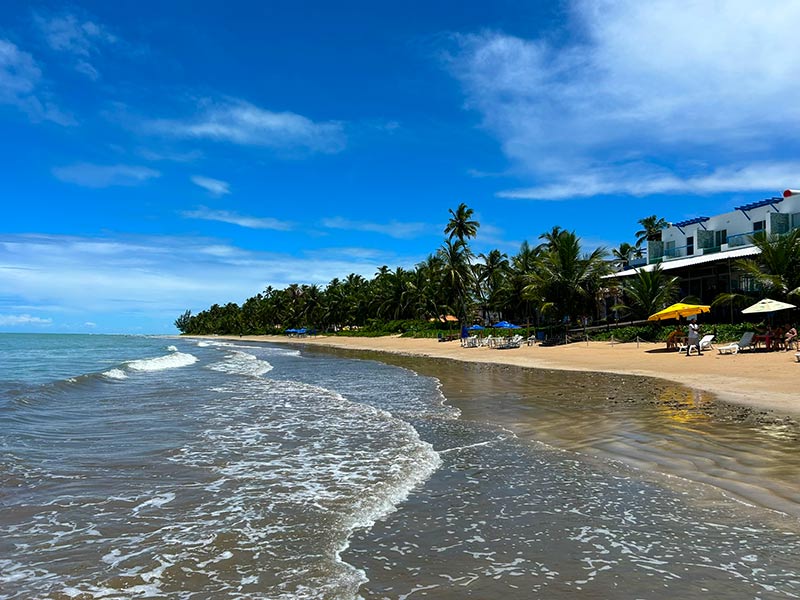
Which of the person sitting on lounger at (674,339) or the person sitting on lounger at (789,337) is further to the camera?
the person sitting on lounger at (674,339)

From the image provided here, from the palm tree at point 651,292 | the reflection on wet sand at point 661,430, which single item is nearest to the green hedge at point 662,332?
the palm tree at point 651,292

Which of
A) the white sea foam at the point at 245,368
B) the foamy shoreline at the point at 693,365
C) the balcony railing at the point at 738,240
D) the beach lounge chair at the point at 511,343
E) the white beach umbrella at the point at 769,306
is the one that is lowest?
the white sea foam at the point at 245,368

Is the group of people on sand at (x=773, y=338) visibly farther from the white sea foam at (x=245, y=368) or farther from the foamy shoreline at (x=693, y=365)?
the white sea foam at (x=245, y=368)

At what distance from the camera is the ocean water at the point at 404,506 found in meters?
4.12

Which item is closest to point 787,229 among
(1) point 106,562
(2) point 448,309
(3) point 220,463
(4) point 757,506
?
(2) point 448,309

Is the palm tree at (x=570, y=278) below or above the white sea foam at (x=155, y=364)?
above

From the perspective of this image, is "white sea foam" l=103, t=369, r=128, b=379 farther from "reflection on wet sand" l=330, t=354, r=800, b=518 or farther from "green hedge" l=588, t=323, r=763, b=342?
"green hedge" l=588, t=323, r=763, b=342

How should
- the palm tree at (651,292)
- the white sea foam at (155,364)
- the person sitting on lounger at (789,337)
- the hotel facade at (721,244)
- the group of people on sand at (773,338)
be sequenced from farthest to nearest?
the hotel facade at (721,244)
the palm tree at (651,292)
the white sea foam at (155,364)
the group of people on sand at (773,338)
the person sitting on lounger at (789,337)

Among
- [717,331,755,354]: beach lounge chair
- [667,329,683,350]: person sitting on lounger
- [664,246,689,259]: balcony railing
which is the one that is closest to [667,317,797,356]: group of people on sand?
[717,331,755,354]: beach lounge chair

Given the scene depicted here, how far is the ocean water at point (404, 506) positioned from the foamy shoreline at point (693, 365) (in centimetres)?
232

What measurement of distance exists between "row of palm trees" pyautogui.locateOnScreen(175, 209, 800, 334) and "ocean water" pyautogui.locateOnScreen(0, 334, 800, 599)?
20316 millimetres

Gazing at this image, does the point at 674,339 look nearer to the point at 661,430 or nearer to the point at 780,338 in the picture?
the point at 780,338

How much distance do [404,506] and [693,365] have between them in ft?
57.3

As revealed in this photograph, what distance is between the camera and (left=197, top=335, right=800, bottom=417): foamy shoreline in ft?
42.5
